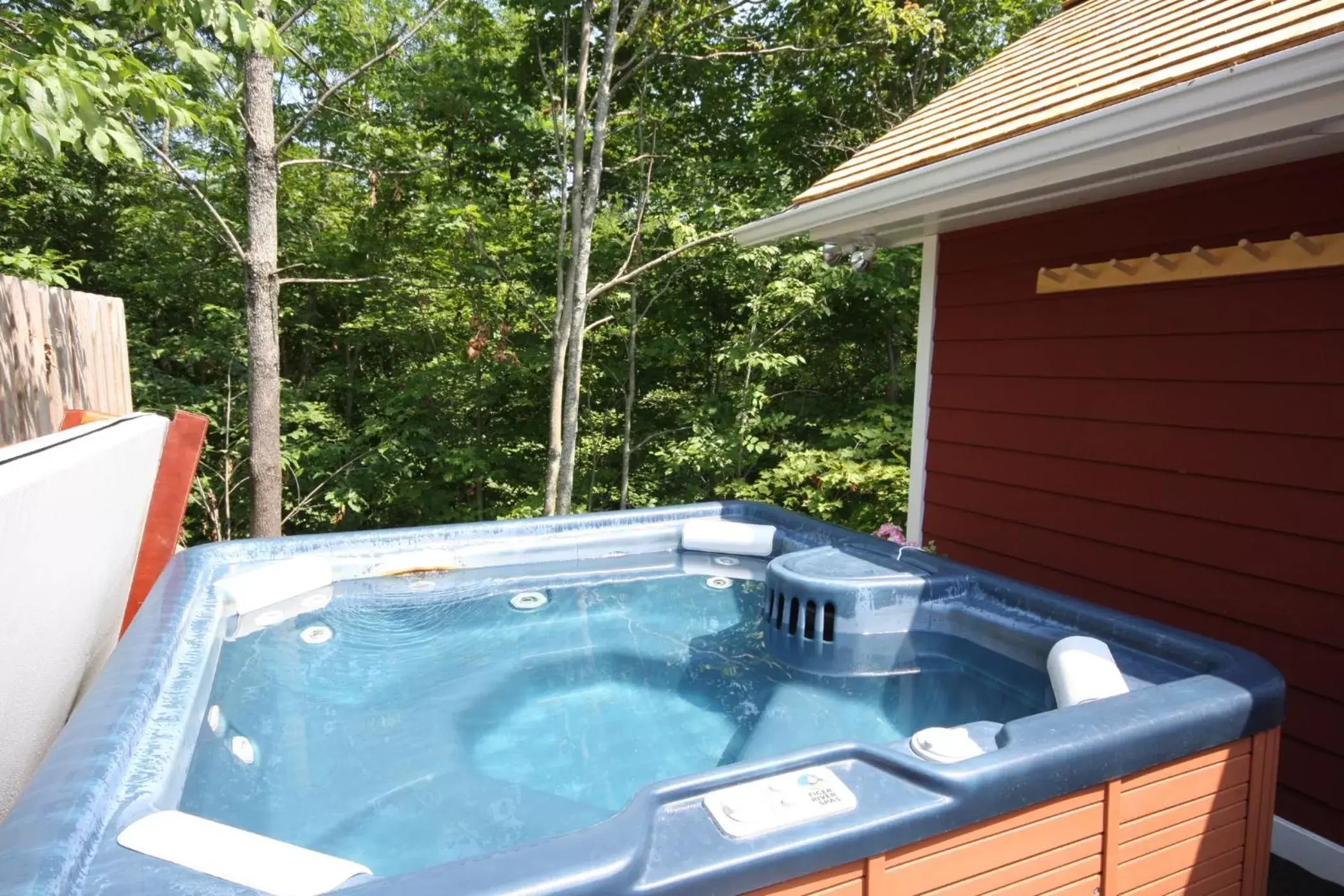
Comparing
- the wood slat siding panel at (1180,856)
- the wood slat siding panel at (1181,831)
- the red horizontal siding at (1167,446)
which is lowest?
the wood slat siding panel at (1180,856)

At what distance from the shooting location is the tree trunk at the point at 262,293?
4625 mm

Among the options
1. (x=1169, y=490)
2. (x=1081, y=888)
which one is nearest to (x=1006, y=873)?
(x=1081, y=888)

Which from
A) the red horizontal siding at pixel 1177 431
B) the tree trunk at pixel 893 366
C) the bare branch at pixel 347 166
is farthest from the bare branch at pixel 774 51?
the red horizontal siding at pixel 1177 431

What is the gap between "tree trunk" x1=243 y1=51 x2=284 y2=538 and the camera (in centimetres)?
462

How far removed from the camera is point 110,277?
8055mm

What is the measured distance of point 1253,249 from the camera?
7.88ft

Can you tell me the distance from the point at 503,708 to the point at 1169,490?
263cm

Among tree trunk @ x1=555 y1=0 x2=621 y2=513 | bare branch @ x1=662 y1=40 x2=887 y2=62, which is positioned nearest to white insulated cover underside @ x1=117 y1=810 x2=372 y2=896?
tree trunk @ x1=555 y1=0 x2=621 y2=513

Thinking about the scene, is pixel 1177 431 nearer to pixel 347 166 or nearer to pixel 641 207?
pixel 641 207

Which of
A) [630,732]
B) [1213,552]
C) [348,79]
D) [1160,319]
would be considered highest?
[348,79]

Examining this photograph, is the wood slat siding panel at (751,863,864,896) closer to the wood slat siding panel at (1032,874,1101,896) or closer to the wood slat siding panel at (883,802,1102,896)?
the wood slat siding panel at (883,802,1102,896)

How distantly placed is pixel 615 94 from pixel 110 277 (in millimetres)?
5925

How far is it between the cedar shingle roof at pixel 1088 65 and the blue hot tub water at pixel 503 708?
205 centimetres

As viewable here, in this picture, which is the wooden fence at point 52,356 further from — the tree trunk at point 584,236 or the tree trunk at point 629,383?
the tree trunk at point 629,383
